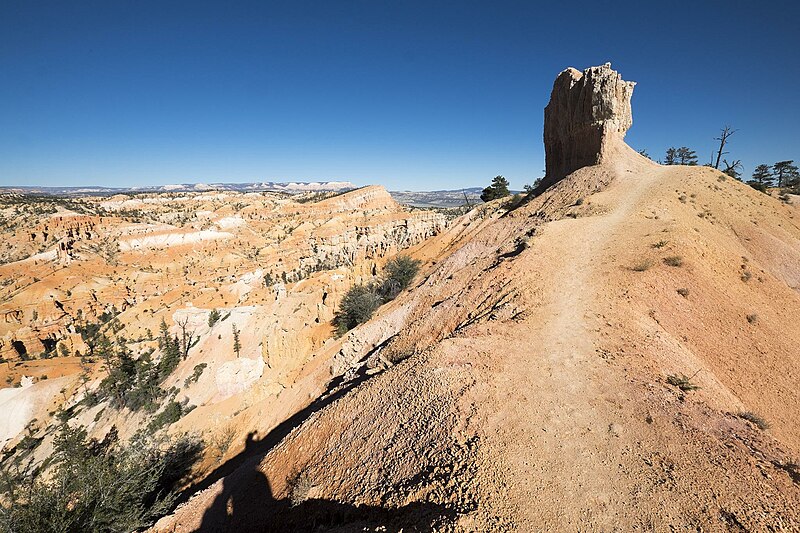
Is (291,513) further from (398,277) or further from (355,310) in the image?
(398,277)

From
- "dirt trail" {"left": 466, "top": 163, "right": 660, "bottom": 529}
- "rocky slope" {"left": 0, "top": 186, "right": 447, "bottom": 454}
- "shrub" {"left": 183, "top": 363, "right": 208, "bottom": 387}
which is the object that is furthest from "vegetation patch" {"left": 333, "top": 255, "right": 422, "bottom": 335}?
"dirt trail" {"left": 466, "top": 163, "right": 660, "bottom": 529}

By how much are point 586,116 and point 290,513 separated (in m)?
28.4

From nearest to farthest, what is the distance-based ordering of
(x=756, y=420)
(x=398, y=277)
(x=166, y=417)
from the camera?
1. (x=756, y=420)
2. (x=166, y=417)
3. (x=398, y=277)

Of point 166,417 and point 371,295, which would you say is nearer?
point 166,417

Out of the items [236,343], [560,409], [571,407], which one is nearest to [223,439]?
[236,343]

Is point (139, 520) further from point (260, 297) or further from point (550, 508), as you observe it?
point (260, 297)

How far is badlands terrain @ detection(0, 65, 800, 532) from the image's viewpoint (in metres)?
5.46

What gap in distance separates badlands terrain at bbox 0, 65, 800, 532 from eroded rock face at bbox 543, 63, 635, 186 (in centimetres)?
15

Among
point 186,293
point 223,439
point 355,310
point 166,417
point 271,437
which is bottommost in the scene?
point 186,293

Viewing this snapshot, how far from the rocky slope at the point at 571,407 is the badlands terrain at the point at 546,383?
0.17ft

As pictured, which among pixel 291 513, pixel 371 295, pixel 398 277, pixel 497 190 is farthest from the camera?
pixel 497 190

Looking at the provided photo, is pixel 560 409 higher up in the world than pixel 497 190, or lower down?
lower down

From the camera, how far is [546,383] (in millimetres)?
7879

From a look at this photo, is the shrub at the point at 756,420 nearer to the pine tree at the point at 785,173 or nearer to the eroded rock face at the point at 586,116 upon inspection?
the eroded rock face at the point at 586,116
